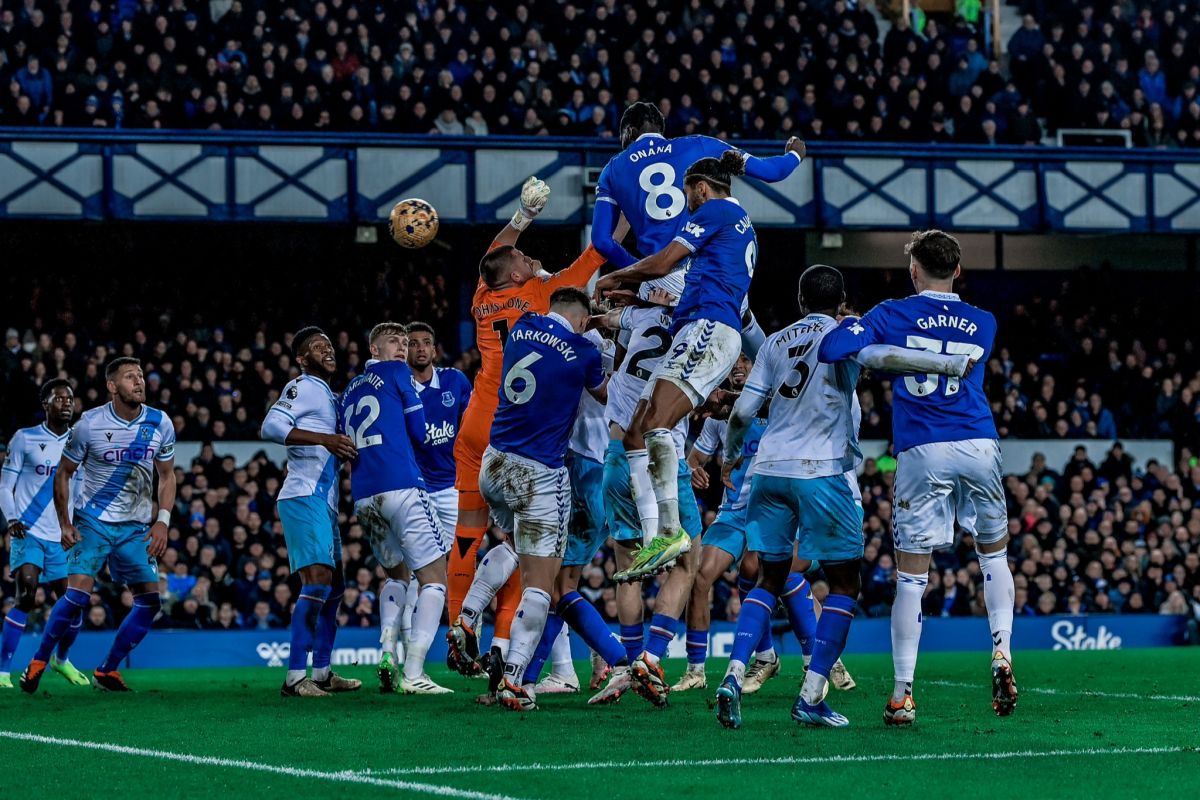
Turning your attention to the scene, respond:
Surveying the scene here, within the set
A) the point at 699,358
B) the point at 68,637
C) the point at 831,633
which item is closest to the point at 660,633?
the point at 831,633

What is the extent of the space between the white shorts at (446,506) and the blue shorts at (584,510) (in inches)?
104

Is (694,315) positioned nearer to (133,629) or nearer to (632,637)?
(632,637)

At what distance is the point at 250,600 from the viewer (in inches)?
814

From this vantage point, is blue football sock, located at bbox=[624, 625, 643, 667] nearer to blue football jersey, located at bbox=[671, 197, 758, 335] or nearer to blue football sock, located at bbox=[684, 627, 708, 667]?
blue football sock, located at bbox=[684, 627, 708, 667]

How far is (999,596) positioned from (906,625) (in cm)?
68

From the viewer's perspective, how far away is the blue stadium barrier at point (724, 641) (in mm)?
19781

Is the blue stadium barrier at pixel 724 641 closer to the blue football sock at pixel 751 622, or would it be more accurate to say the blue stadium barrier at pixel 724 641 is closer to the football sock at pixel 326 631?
the football sock at pixel 326 631

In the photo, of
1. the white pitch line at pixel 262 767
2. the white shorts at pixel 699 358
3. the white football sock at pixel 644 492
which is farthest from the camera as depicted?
the white football sock at pixel 644 492

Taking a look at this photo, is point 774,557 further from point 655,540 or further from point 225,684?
point 225,684

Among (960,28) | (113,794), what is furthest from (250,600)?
(960,28)

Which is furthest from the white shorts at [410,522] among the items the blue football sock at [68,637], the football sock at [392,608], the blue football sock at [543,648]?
the blue football sock at [68,637]

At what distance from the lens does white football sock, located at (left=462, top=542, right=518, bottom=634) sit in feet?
35.1

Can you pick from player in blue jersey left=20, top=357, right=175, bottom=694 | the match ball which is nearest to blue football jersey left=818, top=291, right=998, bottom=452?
the match ball

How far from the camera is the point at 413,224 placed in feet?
44.0
